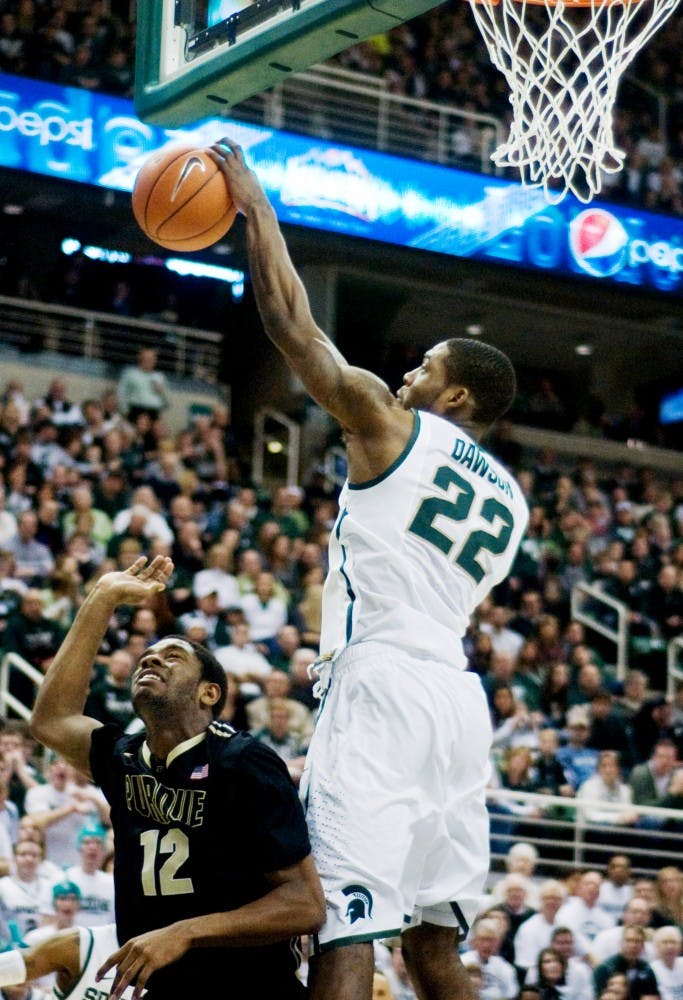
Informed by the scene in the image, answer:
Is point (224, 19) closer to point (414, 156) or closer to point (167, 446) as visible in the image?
point (167, 446)

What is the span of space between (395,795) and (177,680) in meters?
0.66

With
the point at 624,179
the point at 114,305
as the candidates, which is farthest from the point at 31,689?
the point at 624,179

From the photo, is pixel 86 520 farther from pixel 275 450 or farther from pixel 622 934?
pixel 275 450

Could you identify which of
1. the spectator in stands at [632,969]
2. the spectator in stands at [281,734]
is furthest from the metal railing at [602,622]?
the spectator in stands at [632,969]

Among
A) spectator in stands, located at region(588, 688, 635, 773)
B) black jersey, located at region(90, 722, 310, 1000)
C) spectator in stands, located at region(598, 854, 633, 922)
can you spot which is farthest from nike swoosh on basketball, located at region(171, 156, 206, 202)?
spectator in stands, located at region(588, 688, 635, 773)

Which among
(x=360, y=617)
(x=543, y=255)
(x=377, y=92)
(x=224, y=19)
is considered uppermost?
(x=377, y=92)

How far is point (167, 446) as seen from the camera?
45.6 ft

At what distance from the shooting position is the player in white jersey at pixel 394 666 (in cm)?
407

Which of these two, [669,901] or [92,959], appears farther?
[669,901]

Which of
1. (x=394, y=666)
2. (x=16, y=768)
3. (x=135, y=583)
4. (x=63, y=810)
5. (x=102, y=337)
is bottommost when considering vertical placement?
(x=63, y=810)

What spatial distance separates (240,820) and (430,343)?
1665cm

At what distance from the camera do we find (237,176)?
4.54 metres

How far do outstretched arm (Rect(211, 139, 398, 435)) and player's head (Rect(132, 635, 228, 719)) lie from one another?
743mm

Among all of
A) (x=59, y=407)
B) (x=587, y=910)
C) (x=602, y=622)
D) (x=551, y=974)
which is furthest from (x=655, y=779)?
(x=59, y=407)
